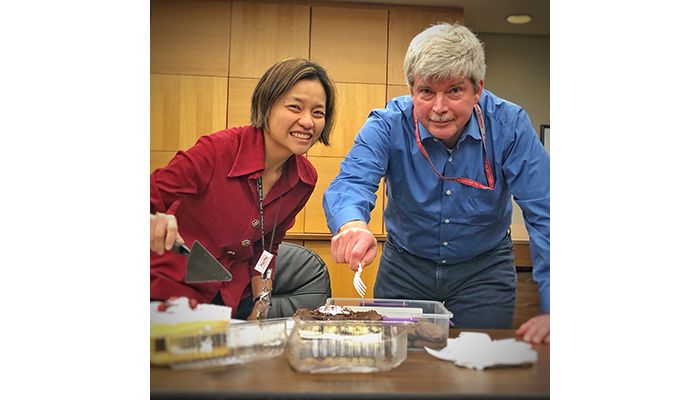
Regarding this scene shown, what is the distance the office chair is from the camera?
1.10 meters

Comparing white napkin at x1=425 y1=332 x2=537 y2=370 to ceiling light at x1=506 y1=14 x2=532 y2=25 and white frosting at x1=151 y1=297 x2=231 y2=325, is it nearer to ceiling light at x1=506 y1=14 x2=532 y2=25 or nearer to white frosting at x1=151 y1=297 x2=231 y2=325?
white frosting at x1=151 y1=297 x2=231 y2=325

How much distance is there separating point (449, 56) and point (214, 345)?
59 cm

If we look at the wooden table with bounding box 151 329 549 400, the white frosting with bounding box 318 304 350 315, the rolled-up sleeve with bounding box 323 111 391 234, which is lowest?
the wooden table with bounding box 151 329 549 400

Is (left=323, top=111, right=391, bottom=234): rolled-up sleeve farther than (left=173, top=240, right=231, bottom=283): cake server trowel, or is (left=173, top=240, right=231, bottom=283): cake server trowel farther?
(left=323, top=111, right=391, bottom=234): rolled-up sleeve

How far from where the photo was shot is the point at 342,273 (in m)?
1.15

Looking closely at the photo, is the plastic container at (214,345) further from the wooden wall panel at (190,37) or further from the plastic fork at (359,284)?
the wooden wall panel at (190,37)

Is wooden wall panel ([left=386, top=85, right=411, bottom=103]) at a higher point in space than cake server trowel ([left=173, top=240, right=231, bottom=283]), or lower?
higher

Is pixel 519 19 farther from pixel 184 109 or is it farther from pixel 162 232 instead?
pixel 162 232

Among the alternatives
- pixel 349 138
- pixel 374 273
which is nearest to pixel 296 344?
pixel 374 273

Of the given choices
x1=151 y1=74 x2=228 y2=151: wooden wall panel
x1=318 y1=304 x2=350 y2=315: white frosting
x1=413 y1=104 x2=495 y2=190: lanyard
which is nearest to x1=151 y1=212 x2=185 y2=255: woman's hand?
x1=151 y1=74 x2=228 y2=151: wooden wall panel

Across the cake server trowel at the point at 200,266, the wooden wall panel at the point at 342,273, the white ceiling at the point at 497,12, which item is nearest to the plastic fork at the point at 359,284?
the wooden wall panel at the point at 342,273

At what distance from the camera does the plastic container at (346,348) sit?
0.92m

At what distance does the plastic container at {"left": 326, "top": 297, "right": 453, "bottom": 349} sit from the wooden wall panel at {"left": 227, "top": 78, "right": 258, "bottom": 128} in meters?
0.40
